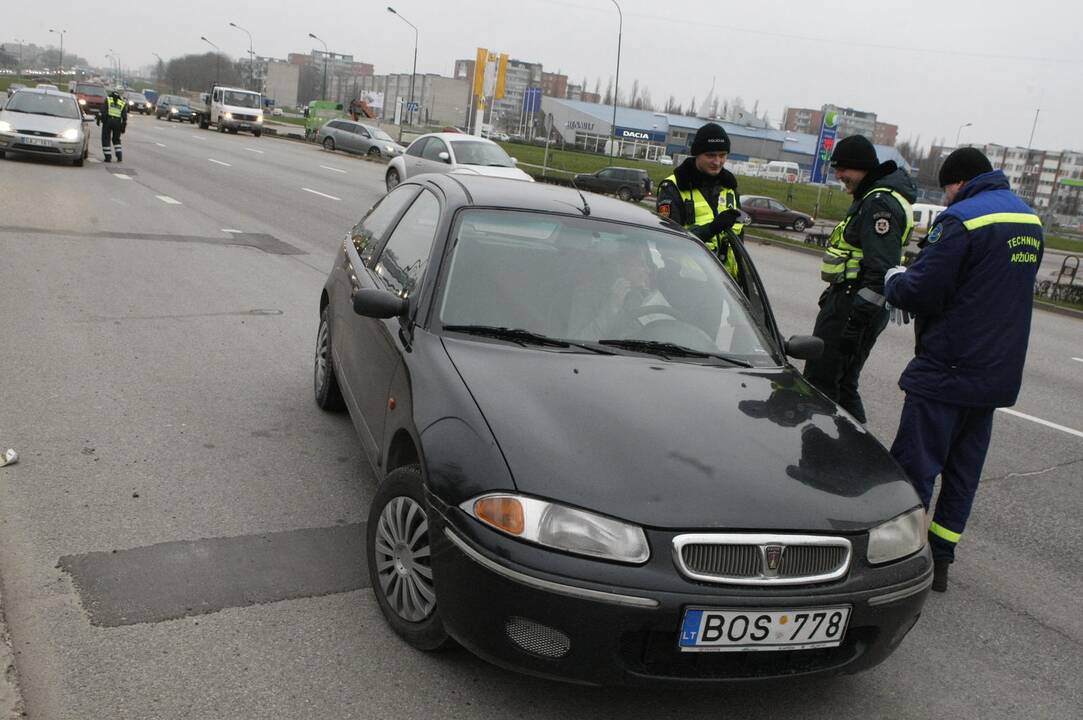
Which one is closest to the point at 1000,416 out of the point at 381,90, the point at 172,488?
the point at 172,488

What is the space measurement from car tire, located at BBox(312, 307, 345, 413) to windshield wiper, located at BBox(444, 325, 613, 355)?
194cm

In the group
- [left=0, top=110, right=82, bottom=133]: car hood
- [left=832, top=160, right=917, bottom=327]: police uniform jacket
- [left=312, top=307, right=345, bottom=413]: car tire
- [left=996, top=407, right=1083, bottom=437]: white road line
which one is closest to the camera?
A: [left=832, top=160, right=917, bottom=327]: police uniform jacket

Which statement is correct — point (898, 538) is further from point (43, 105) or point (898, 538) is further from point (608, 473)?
point (43, 105)

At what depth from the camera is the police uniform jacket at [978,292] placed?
A: 3.88m

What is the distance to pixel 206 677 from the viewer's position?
9.72 feet

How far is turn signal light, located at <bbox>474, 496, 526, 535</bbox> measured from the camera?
106 inches

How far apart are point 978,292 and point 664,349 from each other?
1.33 metres

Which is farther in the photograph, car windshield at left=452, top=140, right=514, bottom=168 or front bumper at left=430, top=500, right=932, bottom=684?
car windshield at left=452, top=140, right=514, bottom=168

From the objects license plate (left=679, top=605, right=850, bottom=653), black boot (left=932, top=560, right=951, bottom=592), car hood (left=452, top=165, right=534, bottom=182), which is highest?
car hood (left=452, top=165, right=534, bottom=182)

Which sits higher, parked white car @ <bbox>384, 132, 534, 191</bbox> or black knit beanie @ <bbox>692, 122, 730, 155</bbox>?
black knit beanie @ <bbox>692, 122, 730, 155</bbox>

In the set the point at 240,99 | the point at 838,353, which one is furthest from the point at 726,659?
the point at 240,99

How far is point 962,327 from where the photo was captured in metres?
3.98

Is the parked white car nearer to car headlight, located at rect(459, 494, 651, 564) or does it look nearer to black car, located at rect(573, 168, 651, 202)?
car headlight, located at rect(459, 494, 651, 564)

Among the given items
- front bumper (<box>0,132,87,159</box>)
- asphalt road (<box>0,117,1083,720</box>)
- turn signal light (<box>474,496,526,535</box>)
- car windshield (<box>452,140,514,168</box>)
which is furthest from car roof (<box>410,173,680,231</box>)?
front bumper (<box>0,132,87,159</box>)
